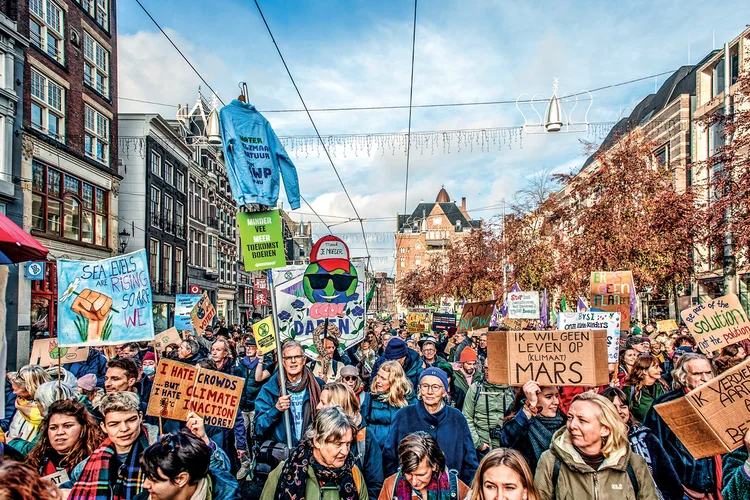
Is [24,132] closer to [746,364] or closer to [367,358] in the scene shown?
[367,358]

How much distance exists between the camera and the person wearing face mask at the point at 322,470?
139 inches

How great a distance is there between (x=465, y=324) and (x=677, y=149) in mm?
23179

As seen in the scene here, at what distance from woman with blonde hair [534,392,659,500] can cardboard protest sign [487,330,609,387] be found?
1214 mm

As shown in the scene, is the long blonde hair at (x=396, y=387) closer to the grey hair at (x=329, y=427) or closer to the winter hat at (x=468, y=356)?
the grey hair at (x=329, y=427)

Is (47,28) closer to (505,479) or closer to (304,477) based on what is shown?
(304,477)

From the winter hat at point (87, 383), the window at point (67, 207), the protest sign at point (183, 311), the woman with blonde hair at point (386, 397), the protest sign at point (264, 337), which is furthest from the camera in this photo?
the window at point (67, 207)

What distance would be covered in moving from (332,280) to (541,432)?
5.26m

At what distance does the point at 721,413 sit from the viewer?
365 cm

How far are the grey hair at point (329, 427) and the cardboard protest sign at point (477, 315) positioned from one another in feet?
28.8

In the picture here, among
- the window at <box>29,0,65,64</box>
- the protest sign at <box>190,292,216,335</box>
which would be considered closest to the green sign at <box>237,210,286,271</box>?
the protest sign at <box>190,292,216,335</box>

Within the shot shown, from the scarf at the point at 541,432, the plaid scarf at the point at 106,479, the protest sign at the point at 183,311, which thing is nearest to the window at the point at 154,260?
the protest sign at the point at 183,311

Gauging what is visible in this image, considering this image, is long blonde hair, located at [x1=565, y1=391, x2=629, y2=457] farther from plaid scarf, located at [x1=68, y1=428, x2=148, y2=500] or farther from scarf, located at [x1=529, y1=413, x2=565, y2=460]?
plaid scarf, located at [x1=68, y1=428, x2=148, y2=500]

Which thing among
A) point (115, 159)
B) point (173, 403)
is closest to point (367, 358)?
point (173, 403)

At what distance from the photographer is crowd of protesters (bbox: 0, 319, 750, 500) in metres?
3.23
